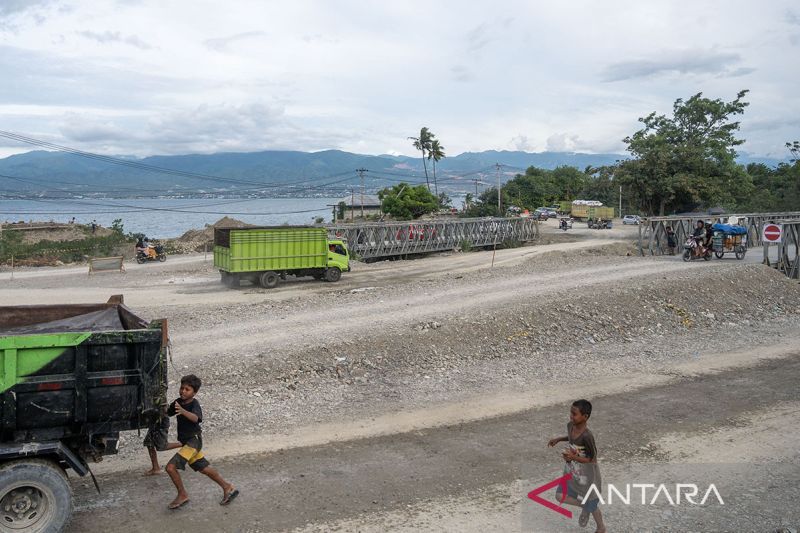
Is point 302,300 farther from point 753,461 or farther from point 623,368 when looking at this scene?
point 753,461

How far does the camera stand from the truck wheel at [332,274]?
2733cm

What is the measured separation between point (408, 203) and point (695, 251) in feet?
128

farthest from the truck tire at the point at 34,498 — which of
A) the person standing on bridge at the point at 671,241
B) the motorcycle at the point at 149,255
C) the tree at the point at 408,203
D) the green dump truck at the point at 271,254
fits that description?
the tree at the point at 408,203

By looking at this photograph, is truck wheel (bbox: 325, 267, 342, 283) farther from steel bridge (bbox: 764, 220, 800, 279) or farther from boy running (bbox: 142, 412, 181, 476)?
boy running (bbox: 142, 412, 181, 476)

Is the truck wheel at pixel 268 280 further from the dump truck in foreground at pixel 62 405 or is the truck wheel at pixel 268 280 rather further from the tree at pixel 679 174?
the tree at pixel 679 174

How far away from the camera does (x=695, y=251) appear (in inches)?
1070

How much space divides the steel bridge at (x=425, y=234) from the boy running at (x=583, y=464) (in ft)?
93.3

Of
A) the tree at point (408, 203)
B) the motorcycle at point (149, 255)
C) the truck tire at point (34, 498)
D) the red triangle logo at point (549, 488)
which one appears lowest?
the red triangle logo at point (549, 488)

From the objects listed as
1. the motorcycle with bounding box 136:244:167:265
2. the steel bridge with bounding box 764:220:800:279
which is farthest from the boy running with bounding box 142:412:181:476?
the motorcycle with bounding box 136:244:167:265

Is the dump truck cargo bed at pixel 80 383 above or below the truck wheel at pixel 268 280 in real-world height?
above

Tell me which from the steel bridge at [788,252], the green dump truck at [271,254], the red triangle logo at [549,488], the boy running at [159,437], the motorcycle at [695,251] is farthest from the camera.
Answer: the motorcycle at [695,251]

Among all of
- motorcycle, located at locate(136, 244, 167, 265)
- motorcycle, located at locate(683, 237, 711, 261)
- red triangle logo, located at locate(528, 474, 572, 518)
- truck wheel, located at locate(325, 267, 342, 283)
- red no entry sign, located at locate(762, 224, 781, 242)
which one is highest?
red no entry sign, located at locate(762, 224, 781, 242)

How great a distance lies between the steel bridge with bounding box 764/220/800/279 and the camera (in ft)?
83.2

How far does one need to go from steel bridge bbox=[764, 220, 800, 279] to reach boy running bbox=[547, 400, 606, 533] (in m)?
23.8
